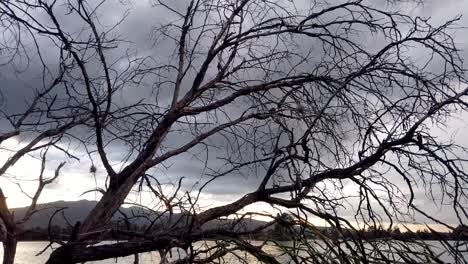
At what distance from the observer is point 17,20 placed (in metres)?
4.91

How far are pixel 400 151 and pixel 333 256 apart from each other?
9.46ft

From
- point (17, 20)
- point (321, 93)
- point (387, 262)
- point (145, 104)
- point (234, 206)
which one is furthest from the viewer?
point (145, 104)

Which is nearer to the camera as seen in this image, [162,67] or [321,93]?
[321,93]

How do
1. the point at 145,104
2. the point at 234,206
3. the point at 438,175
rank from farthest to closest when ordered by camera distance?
the point at 145,104
the point at 234,206
the point at 438,175

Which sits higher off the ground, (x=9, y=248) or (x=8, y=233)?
(x=8, y=233)

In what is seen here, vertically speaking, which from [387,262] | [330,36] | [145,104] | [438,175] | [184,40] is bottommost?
[387,262]

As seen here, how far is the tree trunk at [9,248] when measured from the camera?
6.63 metres

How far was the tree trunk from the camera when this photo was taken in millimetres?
6629

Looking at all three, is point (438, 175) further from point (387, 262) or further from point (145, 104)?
point (145, 104)

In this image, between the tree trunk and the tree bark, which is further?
the tree trunk

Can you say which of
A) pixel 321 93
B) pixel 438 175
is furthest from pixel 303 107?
pixel 438 175

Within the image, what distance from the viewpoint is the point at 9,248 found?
6.73 m

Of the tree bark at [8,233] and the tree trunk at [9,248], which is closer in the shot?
the tree bark at [8,233]

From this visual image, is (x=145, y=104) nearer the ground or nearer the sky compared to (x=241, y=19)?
nearer the ground
